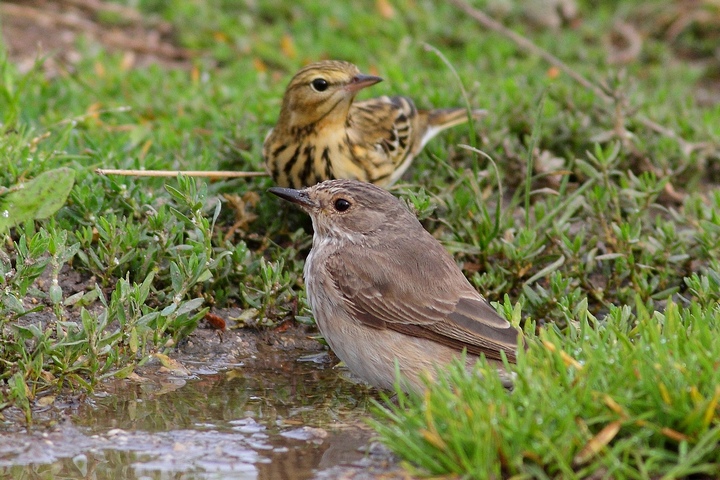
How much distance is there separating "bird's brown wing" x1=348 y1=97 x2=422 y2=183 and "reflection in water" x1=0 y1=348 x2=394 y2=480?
6.85 feet

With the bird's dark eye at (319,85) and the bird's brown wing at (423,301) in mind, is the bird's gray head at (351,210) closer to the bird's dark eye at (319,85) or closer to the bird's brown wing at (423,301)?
the bird's brown wing at (423,301)

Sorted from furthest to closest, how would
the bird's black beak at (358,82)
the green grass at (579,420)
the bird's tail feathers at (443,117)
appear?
the bird's tail feathers at (443,117) → the bird's black beak at (358,82) → the green grass at (579,420)

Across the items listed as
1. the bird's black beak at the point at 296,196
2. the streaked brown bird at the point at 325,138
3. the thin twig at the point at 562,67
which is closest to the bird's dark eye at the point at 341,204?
the bird's black beak at the point at 296,196

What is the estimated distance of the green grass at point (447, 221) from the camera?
4309mm

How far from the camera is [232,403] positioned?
5539mm

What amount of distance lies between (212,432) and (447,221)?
2736 mm

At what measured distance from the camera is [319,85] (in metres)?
7.37

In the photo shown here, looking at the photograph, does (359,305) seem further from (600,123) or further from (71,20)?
(71,20)

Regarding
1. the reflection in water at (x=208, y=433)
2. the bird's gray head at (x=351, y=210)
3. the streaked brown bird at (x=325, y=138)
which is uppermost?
the streaked brown bird at (x=325, y=138)

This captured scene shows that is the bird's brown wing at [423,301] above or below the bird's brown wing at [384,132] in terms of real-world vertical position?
below

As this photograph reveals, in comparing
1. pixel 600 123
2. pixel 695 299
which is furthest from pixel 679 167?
pixel 695 299

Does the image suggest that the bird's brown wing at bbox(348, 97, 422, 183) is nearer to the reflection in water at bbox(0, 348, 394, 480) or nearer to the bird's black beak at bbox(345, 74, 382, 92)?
the bird's black beak at bbox(345, 74, 382, 92)

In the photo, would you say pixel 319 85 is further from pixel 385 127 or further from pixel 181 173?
pixel 181 173

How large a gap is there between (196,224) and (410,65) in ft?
16.6
